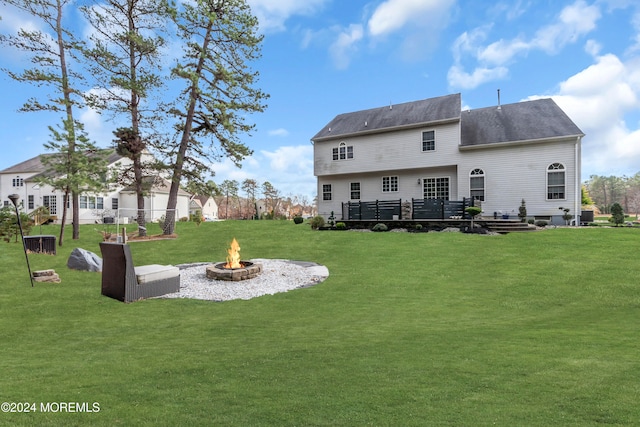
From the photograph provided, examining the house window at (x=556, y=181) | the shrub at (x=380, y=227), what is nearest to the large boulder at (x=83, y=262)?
the shrub at (x=380, y=227)

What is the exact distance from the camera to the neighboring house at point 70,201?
32031 mm

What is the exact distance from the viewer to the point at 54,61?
18500 millimetres

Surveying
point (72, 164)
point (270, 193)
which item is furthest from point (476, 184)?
point (270, 193)

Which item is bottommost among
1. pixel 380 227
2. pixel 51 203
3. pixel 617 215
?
pixel 380 227

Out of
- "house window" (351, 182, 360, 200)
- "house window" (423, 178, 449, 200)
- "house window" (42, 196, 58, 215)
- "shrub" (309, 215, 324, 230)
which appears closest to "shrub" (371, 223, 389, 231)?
"shrub" (309, 215, 324, 230)

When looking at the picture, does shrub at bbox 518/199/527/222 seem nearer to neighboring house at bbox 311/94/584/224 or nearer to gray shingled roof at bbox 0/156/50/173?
neighboring house at bbox 311/94/584/224

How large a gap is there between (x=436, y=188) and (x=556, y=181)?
7.03 metres

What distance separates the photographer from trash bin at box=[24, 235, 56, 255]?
546 inches

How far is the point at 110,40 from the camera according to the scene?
781 inches

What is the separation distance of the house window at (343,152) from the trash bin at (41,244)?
18.6 meters

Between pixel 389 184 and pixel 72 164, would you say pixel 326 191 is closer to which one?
pixel 389 184

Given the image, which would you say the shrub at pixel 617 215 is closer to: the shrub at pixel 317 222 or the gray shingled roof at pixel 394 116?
the gray shingled roof at pixel 394 116

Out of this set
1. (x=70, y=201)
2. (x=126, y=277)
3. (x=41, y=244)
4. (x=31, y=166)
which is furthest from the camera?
(x=31, y=166)

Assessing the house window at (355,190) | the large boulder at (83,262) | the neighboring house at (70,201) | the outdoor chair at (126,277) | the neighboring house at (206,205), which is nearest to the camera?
the outdoor chair at (126,277)
